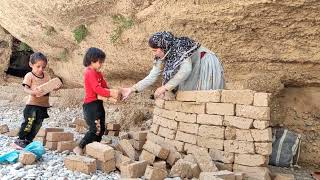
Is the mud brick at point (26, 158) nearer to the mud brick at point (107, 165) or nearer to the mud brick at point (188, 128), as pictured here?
the mud brick at point (107, 165)

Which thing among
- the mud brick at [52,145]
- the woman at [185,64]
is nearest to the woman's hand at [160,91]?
the woman at [185,64]

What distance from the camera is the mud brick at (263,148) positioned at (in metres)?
4.17

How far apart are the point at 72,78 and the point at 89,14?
142 inches

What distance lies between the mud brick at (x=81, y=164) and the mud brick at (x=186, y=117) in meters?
1.30

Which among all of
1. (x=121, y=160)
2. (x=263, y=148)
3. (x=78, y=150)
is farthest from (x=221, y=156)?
(x=78, y=150)

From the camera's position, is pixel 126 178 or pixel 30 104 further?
pixel 30 104

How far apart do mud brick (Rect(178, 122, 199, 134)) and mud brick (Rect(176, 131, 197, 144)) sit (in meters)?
0.05

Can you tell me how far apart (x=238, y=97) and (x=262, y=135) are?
516 mm

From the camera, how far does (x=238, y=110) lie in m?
4.39

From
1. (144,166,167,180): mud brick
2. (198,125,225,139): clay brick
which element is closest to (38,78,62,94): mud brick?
(144,166,167,180): mud brick

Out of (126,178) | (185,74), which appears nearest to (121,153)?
(126,178)

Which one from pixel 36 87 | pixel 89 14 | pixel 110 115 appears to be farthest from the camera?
pixel 110 115

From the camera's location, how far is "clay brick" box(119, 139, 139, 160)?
15.8ft

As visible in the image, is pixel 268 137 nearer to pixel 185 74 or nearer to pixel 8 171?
pixel 185 74
